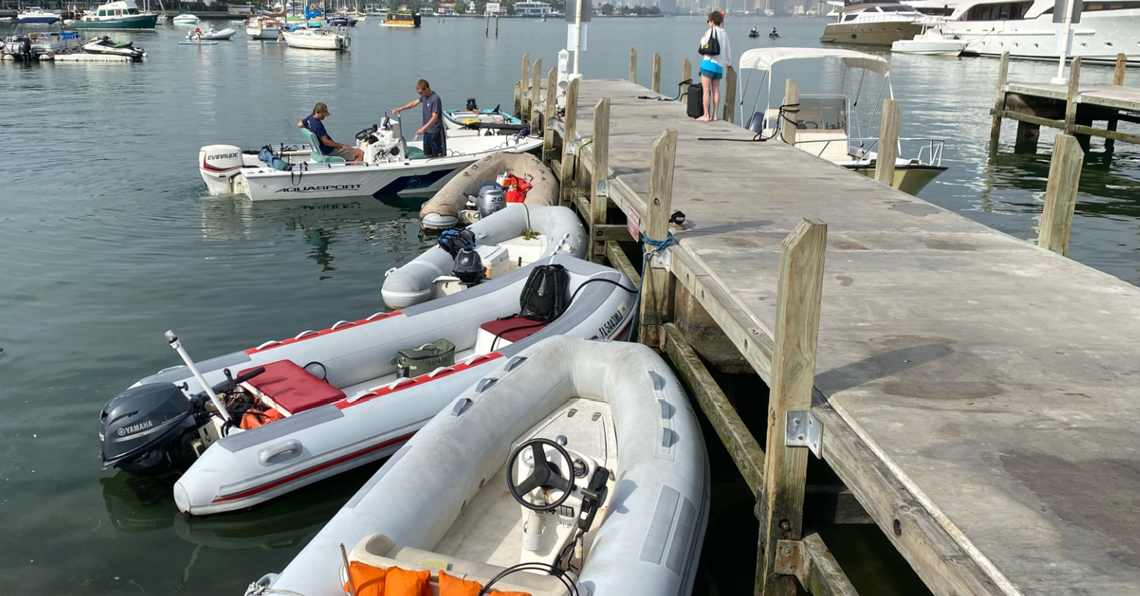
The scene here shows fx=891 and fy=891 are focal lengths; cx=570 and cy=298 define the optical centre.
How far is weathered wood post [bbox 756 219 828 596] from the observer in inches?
167

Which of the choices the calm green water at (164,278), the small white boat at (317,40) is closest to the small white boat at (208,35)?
the small white boat at (317,40)

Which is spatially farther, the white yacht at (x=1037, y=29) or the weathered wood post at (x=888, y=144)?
the white yacht at (x=1037, y=29)

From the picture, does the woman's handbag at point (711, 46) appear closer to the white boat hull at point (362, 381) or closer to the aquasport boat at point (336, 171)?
the aquasport boat at point (336, 171)

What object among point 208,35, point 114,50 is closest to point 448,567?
point 114,50

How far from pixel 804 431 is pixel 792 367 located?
0.33 metres

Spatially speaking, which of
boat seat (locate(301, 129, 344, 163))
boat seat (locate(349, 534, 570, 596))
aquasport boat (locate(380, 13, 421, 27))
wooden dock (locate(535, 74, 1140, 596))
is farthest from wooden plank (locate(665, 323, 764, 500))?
aquasport boat (locate(380, 13, 421, 27))

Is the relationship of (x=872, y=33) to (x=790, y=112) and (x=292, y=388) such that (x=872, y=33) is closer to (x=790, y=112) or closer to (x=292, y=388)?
(x=790, y=112)

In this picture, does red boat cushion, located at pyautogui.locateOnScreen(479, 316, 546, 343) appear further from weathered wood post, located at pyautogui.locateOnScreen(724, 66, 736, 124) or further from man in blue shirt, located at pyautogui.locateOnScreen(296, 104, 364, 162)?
weathered wood post, located at pyautogui.locateOnScreen(724, 66, 736, 124)

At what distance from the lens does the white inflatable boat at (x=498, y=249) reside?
996 cm

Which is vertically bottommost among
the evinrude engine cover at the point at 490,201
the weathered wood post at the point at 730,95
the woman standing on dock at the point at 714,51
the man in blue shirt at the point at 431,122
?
the evinrude engine cover at the point at 490,201

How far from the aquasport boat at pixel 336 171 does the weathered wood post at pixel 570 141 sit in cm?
244

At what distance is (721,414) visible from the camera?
6.08m

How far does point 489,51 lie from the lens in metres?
67.9

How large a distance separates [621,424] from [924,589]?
2.29 meters
